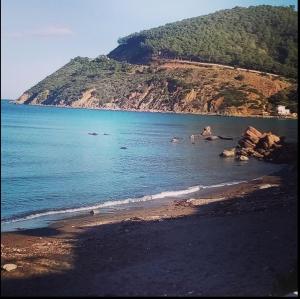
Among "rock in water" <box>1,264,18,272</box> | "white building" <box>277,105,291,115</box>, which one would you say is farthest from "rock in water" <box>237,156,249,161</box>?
"white building" <box>277,105,291,115</box>

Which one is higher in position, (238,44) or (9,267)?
(238,44)

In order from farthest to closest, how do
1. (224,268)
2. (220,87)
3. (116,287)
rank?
(220,87), (224,268), (116,287)

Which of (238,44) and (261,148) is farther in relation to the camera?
(238,44)

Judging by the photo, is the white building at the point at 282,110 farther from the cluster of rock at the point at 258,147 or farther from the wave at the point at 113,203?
the wave at the point at 113,203

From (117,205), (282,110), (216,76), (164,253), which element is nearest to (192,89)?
(216,76)

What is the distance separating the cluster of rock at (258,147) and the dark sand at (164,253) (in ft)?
86.6

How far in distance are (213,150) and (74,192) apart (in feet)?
106

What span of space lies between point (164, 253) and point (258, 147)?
38979mm

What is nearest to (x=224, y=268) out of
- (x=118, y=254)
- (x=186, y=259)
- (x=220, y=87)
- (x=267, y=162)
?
(x=186, y=259)

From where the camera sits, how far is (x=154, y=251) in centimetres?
1562

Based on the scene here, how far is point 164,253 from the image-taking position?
15148mm

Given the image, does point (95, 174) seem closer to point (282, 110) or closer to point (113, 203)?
point (113, 203)

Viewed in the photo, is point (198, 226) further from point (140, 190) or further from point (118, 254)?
point (140, 190)

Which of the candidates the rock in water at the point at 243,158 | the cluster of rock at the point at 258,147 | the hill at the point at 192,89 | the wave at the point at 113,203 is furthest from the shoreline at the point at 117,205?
the hill at the point at 192,89
